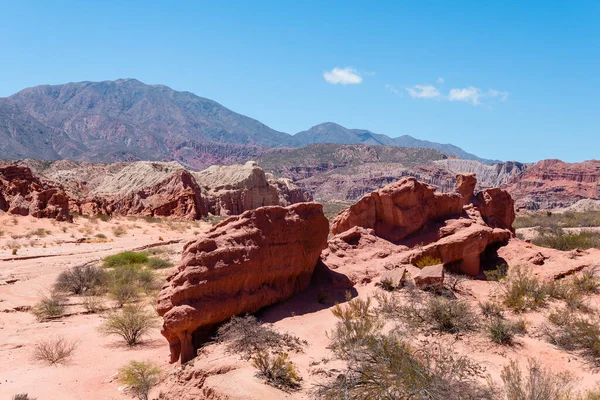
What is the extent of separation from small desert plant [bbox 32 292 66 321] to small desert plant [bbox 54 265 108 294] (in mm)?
1782

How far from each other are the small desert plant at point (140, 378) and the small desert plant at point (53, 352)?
5.32 ft

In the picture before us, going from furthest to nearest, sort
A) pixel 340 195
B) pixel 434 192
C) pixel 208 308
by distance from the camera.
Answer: pixel 340 195 < pixel 434 192 < pixel 208 308

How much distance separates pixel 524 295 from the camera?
9.80 meters

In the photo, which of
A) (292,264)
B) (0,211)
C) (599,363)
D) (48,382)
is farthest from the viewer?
(0,211)

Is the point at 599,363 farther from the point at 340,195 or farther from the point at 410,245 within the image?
the point at 340,195

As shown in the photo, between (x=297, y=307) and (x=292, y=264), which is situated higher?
(x=292, y=264)

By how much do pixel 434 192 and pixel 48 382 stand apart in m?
11.9

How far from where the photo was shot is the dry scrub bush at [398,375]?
5070 millimetres

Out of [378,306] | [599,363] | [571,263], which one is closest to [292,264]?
[378,306]

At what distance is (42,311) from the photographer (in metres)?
11.6

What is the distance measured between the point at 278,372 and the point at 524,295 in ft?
20.6

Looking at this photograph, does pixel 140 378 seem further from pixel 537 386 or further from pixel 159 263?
pixel 159 263

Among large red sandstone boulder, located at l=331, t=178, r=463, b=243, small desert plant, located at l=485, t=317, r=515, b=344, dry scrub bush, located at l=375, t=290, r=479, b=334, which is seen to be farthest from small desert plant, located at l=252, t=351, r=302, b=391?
large red sandstone boulder, located at l=331, t=178, r=463, b=243

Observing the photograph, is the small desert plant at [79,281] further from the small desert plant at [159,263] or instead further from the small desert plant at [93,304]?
the small desert plant at [159,263]
